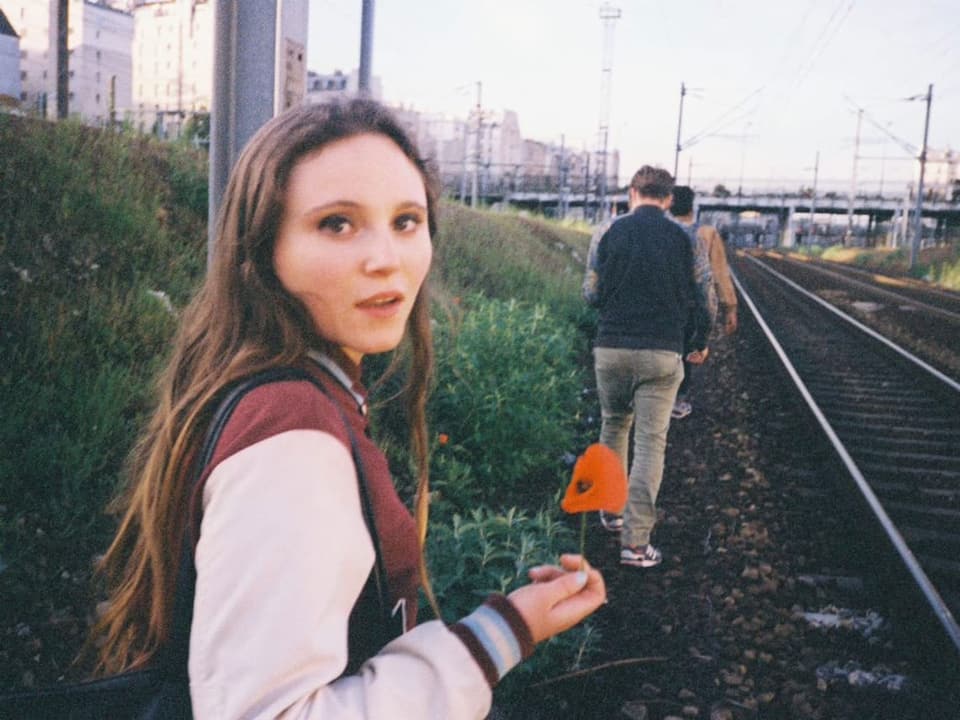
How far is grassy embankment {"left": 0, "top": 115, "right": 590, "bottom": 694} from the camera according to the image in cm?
317

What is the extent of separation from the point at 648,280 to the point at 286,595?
4.10 meters

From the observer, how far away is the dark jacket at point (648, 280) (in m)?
4.78

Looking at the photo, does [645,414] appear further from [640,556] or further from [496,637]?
[496,637]

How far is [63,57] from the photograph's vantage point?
9.05 m

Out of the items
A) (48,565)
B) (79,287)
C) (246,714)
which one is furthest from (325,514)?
(79,287)

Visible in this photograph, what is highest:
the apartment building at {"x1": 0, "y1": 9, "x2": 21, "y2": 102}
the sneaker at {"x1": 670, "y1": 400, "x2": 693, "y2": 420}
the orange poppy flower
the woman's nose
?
the apartment building at {"x1": 0, "y1": 9, "x2": 21, "y2": 102}

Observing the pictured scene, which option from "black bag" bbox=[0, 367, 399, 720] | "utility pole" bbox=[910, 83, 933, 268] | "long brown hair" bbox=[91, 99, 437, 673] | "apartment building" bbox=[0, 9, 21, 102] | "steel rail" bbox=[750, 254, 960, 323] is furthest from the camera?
"utility pole" bbox=[910, 83, 933, 268]

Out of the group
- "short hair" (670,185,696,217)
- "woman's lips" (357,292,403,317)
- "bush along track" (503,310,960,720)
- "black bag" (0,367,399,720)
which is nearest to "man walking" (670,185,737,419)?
"short hair" (670,185,696,217)

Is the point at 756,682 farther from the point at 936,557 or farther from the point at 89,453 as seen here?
the point at 89,453

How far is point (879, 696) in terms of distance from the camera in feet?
11.2

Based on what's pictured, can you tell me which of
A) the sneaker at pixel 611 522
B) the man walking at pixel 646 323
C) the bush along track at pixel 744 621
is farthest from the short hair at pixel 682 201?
the sneaker at pixel 611 522

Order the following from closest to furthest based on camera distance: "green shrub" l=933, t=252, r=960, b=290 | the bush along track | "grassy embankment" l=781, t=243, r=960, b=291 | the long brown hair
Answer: the long brown hair
the bush along track
"green shrub" l=933, t=252, r=960, b=290
"grassy embankment" l=781, t=243, r=960, b=291

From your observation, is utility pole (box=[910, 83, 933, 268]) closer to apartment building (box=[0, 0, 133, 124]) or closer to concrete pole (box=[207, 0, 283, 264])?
apartment building (box=[0, 0, 133, 124])

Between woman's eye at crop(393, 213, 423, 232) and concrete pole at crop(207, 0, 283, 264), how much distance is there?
5.18 ft
